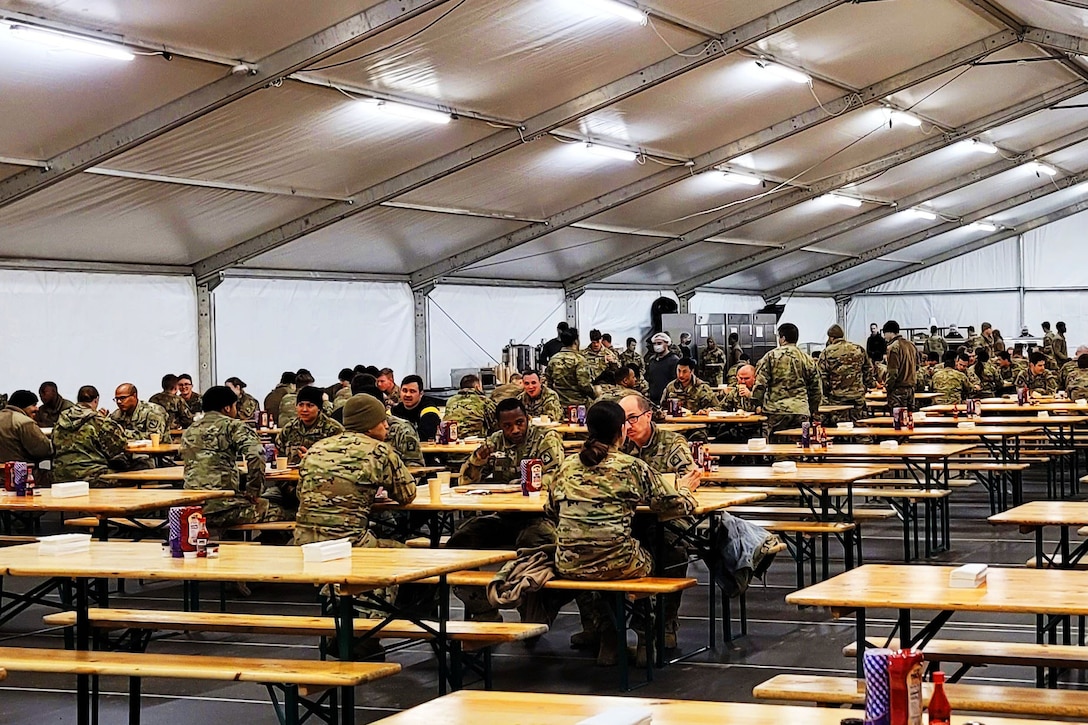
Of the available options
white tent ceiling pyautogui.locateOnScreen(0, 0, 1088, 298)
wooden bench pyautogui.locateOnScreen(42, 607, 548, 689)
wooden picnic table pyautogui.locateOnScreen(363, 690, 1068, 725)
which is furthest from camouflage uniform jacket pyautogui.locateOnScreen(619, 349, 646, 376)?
wooden picnic table pyautogui.locateOnScreen(363, 690, 1068, 725)

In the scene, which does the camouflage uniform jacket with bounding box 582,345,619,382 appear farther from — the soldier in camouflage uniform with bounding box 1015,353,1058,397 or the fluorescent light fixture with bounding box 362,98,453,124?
the soldier in camouflage uniform with bounding box 1015,353,1058,397

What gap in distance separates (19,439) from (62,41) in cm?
323

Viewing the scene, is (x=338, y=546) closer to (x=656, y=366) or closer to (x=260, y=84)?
(x=260, y=84)

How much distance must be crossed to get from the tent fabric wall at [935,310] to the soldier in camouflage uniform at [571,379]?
671 inches

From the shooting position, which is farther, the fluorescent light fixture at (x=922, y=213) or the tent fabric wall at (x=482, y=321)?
the fluorescent light fixture at (x=922, y=213)

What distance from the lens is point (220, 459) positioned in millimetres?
8508

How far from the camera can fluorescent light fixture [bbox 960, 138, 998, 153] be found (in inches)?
812

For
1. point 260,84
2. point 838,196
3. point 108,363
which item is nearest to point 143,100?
point 260,84

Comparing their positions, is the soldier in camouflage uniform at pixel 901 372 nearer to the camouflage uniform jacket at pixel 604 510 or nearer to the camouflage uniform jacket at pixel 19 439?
the camouflage uniform jacket at pixel 19 439

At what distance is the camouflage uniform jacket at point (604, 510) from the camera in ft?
19.7

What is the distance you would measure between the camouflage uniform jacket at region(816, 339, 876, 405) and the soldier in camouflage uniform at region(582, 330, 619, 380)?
7.66ft

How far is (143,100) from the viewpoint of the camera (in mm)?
10930

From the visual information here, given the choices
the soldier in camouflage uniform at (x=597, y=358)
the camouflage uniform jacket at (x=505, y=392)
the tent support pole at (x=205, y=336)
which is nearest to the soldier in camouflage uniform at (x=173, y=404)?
Result: the tent support pole at (x=205, y=336)

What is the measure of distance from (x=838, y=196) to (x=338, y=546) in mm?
18631
